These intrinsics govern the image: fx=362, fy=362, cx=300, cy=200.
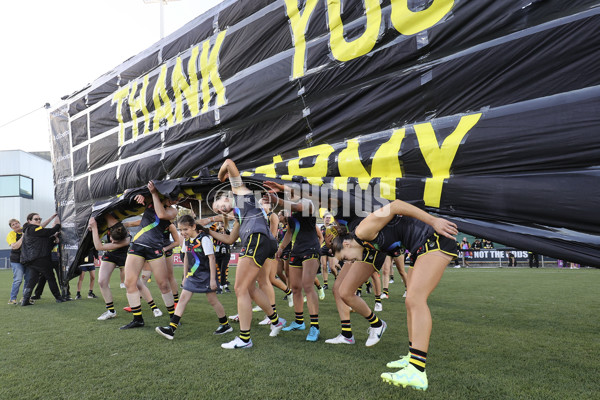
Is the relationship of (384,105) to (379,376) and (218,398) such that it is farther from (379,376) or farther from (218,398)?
(218,398)

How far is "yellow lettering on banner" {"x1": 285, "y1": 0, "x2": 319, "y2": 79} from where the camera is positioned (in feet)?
13.6

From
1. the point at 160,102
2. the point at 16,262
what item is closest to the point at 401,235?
the point at 160,102

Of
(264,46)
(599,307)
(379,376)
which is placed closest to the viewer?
(379,376)

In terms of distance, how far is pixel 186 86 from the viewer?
561cm

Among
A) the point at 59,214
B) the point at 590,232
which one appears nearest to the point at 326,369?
the point at 590,232

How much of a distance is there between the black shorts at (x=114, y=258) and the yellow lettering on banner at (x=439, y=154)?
5.04 meters

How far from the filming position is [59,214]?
746 centimetres

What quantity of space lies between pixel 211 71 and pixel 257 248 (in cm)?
290

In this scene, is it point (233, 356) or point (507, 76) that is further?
point (233, 356)

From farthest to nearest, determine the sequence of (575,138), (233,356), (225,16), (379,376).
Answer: (225,16) → (233,356) → (379,376) → (575,138)

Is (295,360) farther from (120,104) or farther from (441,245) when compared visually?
(120,104)

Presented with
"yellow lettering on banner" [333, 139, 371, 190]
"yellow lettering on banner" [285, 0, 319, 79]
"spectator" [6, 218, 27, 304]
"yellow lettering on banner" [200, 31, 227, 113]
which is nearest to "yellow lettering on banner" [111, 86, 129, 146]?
"yellow lettering on banner" [200, 31, 227, 113]

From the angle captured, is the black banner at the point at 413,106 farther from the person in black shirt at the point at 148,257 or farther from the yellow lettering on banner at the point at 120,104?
the yellow lettering on banner at the point at 120,104

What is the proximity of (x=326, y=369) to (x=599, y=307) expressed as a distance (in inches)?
211
